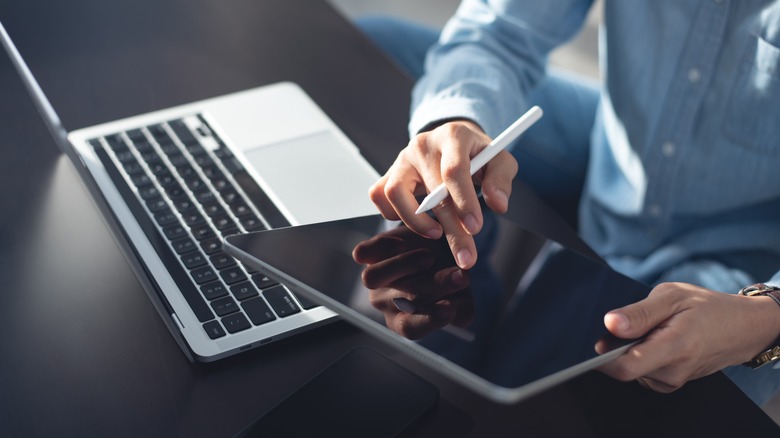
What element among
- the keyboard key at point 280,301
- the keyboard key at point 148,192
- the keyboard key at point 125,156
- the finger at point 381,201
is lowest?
the keyboard key at point 280,301

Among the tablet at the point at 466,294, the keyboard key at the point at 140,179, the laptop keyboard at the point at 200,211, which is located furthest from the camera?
the keyboard key at the point at 140,179

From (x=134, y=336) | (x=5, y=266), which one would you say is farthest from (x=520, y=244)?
(x=5, y=266)

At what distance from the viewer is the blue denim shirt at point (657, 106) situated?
819 millimetres

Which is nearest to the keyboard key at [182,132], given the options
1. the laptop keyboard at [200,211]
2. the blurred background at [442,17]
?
the laptop keyboard at [200,211]

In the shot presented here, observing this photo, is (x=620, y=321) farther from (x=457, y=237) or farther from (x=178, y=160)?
(x=178, y=160)

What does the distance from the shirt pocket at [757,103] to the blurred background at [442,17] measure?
1513 mm

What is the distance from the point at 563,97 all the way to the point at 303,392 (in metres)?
0.71

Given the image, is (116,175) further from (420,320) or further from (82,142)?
(420,320)

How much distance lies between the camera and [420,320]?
48cm

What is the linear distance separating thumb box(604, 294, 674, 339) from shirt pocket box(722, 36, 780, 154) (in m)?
0.37

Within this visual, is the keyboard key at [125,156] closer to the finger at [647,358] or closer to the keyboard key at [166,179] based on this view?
the keyboard key at [166,179]

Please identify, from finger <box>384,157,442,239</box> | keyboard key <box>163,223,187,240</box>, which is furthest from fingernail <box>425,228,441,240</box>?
keyboard key <box>163,223,187,240</box>

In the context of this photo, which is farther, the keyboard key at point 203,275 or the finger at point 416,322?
the keyboard key at point 203,275

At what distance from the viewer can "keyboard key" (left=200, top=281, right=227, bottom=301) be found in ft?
1.83
